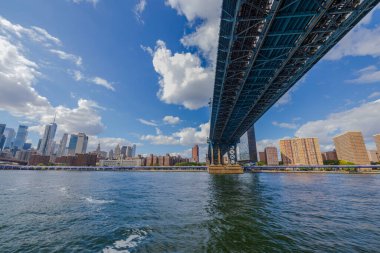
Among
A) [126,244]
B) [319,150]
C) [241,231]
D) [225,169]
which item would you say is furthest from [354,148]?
[126,244]

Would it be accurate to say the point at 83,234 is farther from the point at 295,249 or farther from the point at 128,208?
the point at 295,249

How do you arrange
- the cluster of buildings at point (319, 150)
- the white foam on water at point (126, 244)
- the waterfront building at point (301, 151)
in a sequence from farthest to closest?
A: the waterfront building at point (301, 151) < the cluster of buildings at point (319, 150) < the white foam on water at point (126, 244)

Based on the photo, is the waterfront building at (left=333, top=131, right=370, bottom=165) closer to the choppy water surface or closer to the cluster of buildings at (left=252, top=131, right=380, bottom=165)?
the cluster of buildings at (left=252, top=131, right=380, bottom=165)

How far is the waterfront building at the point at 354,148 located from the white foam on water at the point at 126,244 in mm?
185204

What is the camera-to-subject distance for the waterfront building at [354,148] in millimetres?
137250

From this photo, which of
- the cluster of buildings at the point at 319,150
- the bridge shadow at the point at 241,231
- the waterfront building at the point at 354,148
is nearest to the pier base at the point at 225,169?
the bridge shadow at the point at 241,231

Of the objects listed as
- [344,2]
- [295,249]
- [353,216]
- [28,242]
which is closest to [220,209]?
[295,249]

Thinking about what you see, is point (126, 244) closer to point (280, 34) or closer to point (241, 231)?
point (241, 231)

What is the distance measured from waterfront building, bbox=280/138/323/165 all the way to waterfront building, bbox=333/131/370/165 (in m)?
19.7

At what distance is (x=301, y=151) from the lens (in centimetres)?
15438

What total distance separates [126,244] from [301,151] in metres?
179

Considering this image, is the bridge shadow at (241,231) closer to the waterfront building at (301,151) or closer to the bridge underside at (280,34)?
the bridge underside at (280,34)

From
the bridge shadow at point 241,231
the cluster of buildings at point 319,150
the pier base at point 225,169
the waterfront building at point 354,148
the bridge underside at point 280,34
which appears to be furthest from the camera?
the cluster of buildings at point 319,150

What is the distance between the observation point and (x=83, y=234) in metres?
9.19
